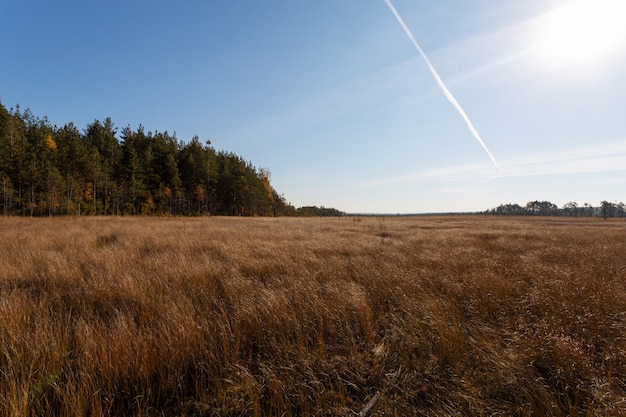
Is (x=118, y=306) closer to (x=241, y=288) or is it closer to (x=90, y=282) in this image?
(x=90, y=282)

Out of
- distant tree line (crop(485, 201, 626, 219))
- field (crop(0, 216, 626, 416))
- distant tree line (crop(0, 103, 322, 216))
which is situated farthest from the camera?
distant tree line (crop(485, 201, 626, 219))

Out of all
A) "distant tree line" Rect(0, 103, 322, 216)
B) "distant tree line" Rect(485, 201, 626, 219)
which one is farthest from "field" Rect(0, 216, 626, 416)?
"distant tree line" Rect(485, 201, 626, 219)

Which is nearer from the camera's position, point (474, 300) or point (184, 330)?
point (184, 330)

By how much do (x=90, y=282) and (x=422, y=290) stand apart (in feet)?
21.7

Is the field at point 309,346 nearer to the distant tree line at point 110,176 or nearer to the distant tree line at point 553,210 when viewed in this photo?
the distant tree line at point 110,176

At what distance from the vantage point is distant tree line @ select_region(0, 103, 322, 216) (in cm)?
3884

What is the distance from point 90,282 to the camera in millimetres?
4973

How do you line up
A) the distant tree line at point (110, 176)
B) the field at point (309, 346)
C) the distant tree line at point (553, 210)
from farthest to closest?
1. the distant tree line at point (553, 210)
2. the distant tree line at point (110, 176)
3. the field at point (309, 346)

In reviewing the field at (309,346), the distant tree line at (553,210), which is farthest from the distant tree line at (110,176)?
the distant tree line at (553,210)

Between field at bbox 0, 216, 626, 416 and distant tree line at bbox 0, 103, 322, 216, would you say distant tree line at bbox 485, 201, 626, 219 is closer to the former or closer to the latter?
A: distant tree line at bbox 0, 103, 322, 216

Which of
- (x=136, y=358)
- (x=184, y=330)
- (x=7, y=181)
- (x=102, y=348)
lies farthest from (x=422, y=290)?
(x=7, y=181)

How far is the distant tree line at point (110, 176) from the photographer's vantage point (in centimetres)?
3884

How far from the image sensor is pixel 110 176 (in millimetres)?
50812

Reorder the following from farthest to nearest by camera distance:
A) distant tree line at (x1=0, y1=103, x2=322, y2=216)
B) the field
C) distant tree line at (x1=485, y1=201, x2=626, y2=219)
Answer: distant tree line at (x1=485, y1=201, x2=626, y2=219) < distant tree line at (x1=0, y1=103, x2=322, y2=216) < the field
